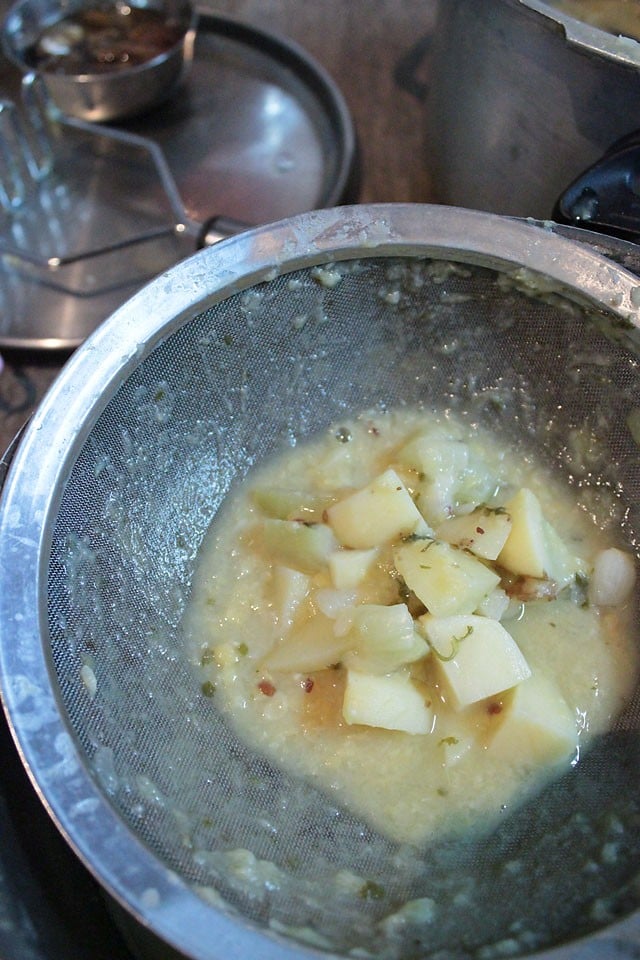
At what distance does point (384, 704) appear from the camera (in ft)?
4.21

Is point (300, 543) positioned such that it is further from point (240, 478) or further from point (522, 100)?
point (522, 100)

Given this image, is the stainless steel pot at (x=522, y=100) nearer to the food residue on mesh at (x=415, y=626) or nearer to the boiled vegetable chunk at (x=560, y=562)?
the food residue on mesh at (x=415, y=626)

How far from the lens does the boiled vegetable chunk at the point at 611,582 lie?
1.47m

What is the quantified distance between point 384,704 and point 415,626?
0.43 feet

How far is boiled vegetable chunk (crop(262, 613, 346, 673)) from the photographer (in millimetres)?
1343

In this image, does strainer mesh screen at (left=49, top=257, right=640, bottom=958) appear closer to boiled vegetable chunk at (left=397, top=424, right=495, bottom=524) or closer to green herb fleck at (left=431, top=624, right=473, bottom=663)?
boiled vegetable chunk at (left=397, top=424, right=495, bottom=524)

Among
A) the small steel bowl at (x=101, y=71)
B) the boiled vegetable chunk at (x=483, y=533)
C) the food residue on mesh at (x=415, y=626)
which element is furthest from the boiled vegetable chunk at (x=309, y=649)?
the small steel bowl at (x=101, y=71)

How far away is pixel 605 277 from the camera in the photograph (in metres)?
1.38

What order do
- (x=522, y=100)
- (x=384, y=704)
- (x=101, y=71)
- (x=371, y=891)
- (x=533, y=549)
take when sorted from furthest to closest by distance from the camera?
(x=101, y=71) < (x=522, y=100) < (x=533, y=549) < (x=384, y=704) < (x=371, y=891)

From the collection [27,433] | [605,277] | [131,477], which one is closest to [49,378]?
[131,477]

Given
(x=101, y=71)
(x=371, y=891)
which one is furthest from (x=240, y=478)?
(x=101, y=71)

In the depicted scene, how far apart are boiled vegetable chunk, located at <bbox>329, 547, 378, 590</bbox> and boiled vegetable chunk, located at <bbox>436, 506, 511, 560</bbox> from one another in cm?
15

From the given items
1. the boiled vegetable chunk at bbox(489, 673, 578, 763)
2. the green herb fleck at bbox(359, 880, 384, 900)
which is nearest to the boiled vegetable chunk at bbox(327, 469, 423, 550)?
the boiled vegetable chunk at bbox(489, 673, 578, 763)

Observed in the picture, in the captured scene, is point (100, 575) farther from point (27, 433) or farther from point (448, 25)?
point (448, 25)
